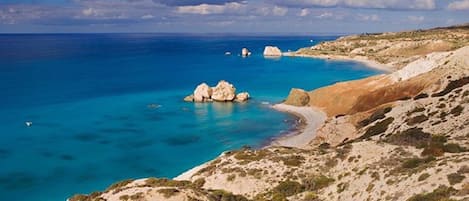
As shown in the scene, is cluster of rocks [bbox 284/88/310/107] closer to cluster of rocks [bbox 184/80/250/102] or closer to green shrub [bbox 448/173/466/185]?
cluster of rocks [bbox 184/80/250/102]

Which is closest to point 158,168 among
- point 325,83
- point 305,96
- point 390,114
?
point 390,114

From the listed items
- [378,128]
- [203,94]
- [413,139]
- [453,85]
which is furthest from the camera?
[203,94]

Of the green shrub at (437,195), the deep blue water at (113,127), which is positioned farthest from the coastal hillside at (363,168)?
the deep blue water at (113,127)

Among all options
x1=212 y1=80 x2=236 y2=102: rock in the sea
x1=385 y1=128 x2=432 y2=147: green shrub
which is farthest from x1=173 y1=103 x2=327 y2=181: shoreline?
x1=385 y1=128 x2=432 y2=147: green shrub

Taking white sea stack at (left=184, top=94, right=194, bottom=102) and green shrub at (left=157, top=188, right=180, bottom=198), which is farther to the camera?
white sea stack at (left=184, top=94, right=194, bottom=102)

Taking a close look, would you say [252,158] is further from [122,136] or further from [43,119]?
[43,119]

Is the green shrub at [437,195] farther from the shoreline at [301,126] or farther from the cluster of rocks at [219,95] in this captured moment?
the cluster of rocks at [219,95]

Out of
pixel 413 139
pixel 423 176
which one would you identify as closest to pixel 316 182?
pixel 423 176

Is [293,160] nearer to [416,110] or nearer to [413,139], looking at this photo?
[413,139]
